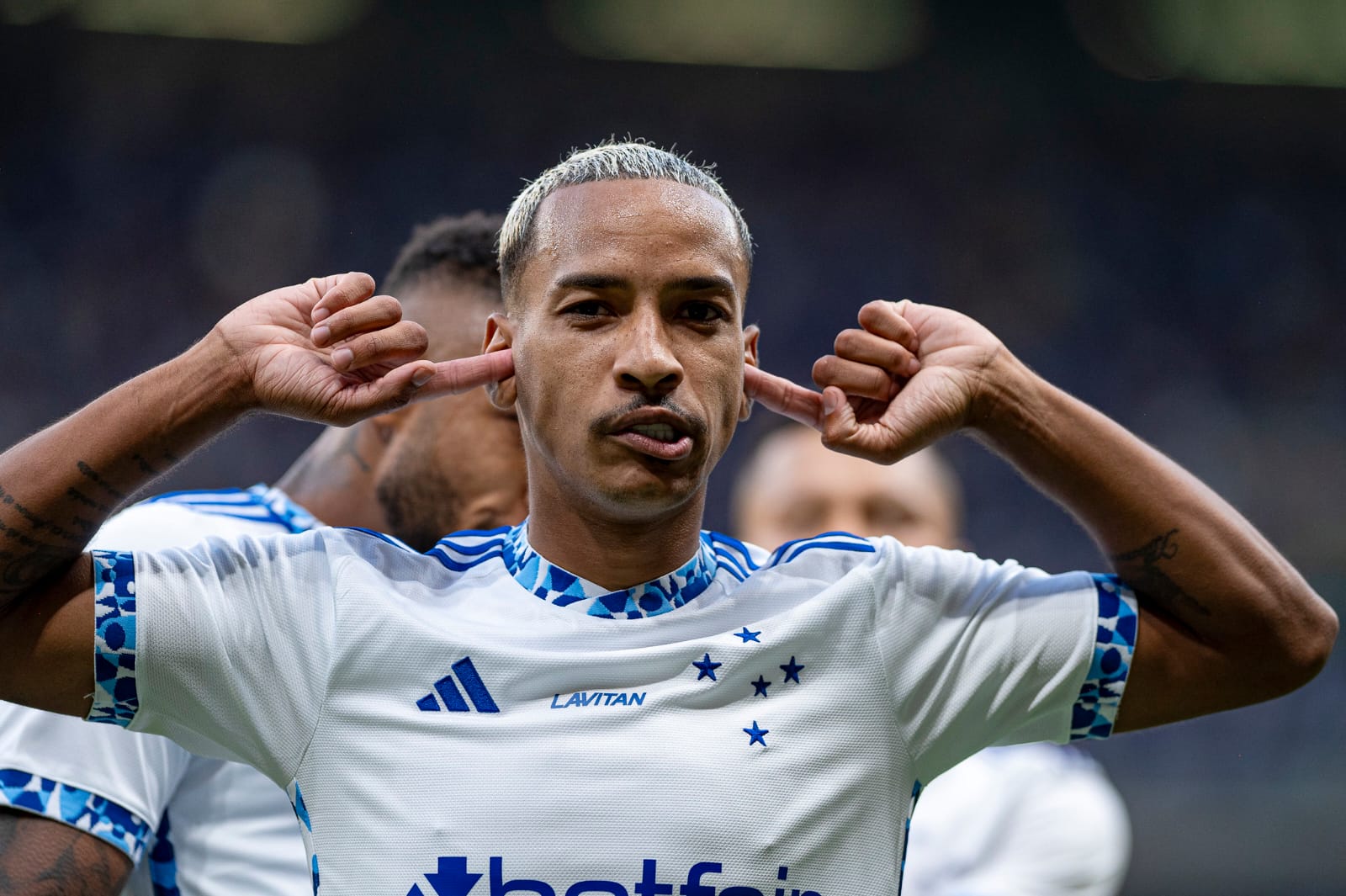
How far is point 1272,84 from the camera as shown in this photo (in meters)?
8.50

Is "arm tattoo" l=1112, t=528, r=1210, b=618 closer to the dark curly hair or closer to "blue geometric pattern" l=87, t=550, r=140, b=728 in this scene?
"blue geometric pattern" l=87, t=550, r=140, b=728

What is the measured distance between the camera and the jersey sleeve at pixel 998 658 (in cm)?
195

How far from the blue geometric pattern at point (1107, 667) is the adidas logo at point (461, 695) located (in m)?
0.87

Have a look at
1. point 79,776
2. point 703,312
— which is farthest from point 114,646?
point 703,312

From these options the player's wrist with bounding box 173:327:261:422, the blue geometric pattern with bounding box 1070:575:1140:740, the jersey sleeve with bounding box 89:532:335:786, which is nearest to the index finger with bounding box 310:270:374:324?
the player's wrist with bounding box 173:327:261:422

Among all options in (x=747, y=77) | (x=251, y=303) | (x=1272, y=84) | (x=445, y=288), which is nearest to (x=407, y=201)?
(x=747, y=77)

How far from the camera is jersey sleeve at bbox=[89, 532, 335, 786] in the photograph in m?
1.82

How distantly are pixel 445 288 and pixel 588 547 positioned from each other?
4.76 feet

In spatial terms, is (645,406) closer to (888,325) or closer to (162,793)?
(888,325)

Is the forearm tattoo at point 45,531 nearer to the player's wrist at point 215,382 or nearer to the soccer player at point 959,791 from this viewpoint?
the player's wrist at point 215,382

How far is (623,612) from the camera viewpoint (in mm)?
2043

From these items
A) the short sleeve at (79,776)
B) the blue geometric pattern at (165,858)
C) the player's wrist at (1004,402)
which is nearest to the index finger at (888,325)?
the player's wrist at (1004,402)

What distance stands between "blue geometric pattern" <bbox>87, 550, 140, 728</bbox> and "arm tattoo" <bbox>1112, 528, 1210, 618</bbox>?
144 centimetres

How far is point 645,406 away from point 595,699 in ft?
1.41
